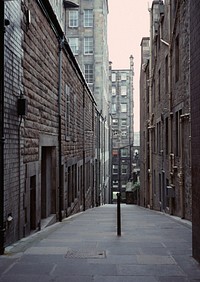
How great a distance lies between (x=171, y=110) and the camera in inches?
643

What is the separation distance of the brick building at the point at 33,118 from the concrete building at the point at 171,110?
4065 mm

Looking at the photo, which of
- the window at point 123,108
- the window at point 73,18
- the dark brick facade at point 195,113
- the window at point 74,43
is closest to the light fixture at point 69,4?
the window at point 73,18

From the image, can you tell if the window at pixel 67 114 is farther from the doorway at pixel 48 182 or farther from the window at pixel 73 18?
the window at pixel 73 18

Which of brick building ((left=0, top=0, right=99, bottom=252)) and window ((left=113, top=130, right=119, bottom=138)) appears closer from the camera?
brick building ((left=0, top=0, right=99, bottom=252))

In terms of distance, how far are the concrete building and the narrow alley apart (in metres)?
4.81

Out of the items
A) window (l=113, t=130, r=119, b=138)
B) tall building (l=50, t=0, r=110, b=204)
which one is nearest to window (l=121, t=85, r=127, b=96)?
window (l=113, t=130, r=119, b=138)

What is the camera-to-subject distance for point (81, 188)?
20.8 metres

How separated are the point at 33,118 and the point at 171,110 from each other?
8.55m

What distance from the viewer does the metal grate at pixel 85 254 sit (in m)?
6.28

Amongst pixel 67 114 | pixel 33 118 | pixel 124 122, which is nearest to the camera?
pixel 33 118

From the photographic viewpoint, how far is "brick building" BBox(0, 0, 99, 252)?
7.09 metres

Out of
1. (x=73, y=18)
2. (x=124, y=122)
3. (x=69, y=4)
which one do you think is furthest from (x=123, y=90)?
(x=69, y=4)

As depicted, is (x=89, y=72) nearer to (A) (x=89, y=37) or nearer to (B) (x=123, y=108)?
(A) (x=89, y=37)

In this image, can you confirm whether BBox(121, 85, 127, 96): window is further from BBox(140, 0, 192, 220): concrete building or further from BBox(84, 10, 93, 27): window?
BBox(140, 0, 192, 220): concrete building
